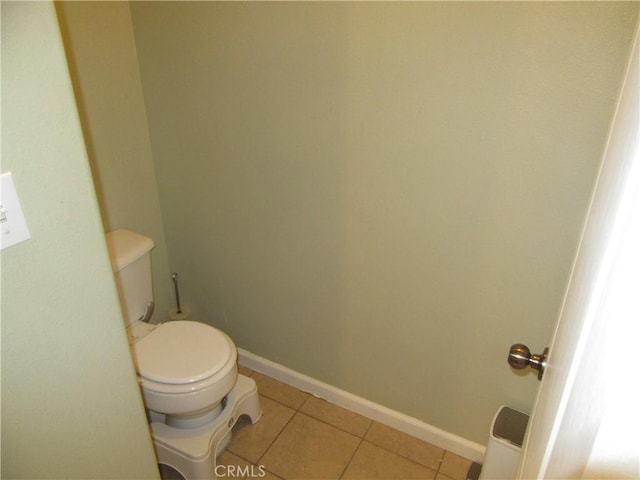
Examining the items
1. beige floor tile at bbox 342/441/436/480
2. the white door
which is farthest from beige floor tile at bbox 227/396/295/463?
the white door

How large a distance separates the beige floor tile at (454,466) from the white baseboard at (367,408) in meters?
0.02

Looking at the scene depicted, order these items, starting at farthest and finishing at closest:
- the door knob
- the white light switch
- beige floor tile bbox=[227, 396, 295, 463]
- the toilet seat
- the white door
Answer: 1. beige floor tile bbox=[227, 396, 295, 463]
2. the toilet seat
3. the door knob
4. the white light switch
5. the white door

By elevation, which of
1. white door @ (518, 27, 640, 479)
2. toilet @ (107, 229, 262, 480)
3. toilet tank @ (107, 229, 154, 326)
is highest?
white door @ (518, 27, 640, 479)

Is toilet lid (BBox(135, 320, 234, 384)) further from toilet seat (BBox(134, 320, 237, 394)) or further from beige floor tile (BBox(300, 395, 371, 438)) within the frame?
beige floor tile (BBox(300, 395, 371, 438))

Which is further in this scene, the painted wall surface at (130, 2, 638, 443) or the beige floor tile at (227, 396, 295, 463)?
the beige floor tile at (227, 396, 295, 463)

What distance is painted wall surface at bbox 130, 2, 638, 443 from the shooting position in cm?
116

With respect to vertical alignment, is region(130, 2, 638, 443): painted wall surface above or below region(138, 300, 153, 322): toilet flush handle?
above

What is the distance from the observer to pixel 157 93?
1808 mm

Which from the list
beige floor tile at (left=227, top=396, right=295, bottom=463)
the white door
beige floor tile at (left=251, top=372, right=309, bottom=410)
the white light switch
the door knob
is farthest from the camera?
beige floor tile at (left=251, top=372, right=309, bottom=410)

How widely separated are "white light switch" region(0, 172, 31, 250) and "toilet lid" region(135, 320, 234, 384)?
3.24ft

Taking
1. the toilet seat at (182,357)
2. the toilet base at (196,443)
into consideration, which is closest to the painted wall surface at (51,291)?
the toilet seat at (182,357)

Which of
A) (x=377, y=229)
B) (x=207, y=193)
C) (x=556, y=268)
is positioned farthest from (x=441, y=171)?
(x=207, y=193)

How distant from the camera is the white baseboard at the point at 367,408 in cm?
174

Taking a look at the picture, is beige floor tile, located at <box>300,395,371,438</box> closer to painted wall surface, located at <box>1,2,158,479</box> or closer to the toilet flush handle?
the toilet flush handle
